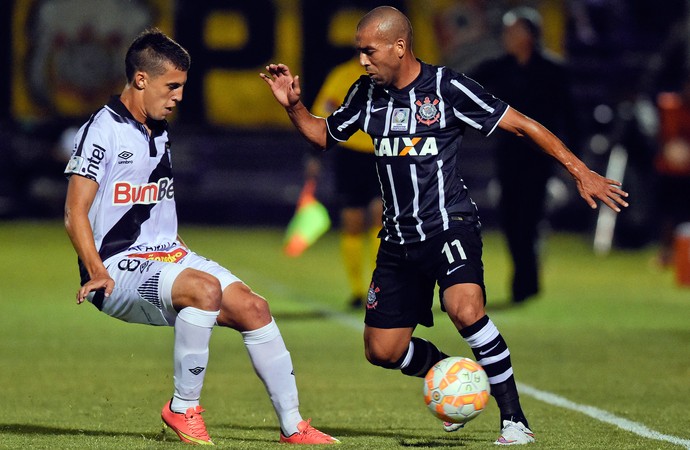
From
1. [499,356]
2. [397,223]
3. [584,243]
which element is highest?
[397,223]

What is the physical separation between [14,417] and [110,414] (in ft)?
1.60

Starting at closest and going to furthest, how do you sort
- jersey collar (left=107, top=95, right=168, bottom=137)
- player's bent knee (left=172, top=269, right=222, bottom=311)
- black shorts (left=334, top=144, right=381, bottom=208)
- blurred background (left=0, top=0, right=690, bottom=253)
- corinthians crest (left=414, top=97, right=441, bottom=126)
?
player's bent knee (left=172, top=269, right=222, bottom=311)
jersey collar (left=107, top=95, right=168, bottom=137)
corinthians crest (left=414, top=97, right=441, bottom=126)
black shorts (left=334, top=144, right=381, bottom=208)
blurred background (left=0, top=0, right=690, bottom=253)

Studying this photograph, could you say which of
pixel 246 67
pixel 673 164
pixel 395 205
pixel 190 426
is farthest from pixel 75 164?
pixel 246 67

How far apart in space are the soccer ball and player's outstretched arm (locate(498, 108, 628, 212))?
3.04ft

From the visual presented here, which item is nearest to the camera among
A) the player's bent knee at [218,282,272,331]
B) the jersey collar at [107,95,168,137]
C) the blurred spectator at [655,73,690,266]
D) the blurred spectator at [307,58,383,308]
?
the player's bent knee at [218,282,272,331]

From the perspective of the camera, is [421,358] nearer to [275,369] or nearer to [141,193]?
[275,369]

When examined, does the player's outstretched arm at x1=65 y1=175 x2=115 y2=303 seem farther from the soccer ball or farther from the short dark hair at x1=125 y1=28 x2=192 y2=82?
the soccer ball

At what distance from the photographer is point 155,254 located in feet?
22.3

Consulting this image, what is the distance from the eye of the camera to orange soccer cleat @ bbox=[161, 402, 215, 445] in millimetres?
6582

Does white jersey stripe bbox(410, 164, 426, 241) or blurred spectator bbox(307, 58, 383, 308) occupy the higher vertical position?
white jersey stripe bbox(410, 164, 426, 241)

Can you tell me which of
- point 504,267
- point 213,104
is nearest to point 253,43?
point 213,104

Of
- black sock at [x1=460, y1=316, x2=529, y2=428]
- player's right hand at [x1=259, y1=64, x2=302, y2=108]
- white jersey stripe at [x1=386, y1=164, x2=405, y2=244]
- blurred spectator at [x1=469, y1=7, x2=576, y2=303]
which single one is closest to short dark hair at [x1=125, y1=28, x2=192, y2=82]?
player's right hand at [x1=259, y1=64, x2=302, y2=108]

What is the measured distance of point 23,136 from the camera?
2269 cm

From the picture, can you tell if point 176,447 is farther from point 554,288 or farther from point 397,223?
point 554,288
